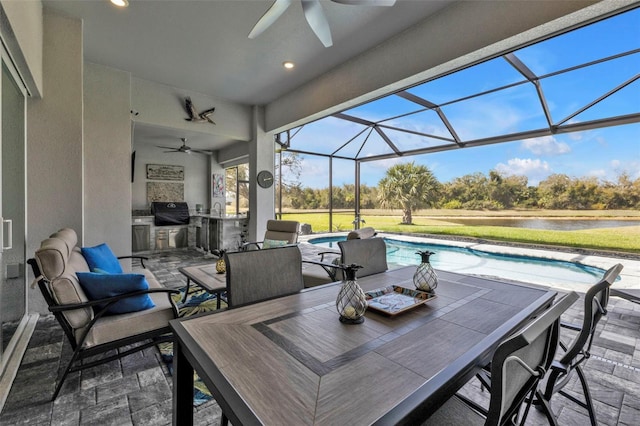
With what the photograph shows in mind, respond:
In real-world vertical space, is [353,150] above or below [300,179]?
above

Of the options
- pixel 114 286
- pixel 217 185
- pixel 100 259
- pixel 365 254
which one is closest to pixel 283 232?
pixel 100 259

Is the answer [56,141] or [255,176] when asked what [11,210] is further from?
[255,176]

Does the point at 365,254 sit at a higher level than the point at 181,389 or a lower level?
higher

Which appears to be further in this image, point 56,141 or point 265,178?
point 265,178

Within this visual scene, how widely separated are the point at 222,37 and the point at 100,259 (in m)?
2.85

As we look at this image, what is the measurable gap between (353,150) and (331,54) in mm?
4764

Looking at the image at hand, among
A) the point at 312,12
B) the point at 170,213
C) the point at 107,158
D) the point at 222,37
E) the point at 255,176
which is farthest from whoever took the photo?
the point at 170,213

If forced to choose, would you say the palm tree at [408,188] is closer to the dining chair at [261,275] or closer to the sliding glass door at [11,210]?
the dining chair at [261,275]

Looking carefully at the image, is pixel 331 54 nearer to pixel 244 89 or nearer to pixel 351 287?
pixel 244 89

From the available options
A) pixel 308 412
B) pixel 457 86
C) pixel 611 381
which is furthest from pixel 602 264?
pixel 308 412

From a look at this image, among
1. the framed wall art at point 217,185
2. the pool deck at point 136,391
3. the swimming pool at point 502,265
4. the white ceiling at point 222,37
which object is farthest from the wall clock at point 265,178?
the pool deck at point 136,391

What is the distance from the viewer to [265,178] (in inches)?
233

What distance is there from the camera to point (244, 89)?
5.08 m

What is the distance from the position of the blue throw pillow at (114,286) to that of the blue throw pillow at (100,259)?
1.99 ft
